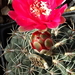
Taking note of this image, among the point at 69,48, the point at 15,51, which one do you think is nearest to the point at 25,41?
the point at 15,51

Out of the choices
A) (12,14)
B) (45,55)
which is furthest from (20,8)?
(45,55)

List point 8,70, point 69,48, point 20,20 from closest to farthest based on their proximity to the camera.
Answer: point 20,20
point 69,48
point 8,70

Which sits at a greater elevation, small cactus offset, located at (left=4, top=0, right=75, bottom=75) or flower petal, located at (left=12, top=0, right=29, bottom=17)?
flower petal, located at (left=12, top=0, right=29, bottom=17)

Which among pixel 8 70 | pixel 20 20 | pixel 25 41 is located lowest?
pixel 8 70

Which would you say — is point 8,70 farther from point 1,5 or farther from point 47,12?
point 1,5

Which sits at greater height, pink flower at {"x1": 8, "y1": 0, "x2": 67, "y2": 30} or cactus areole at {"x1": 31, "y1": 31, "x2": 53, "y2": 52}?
Answer: pink flower at {"x1": 8, "y1": 0, "x2": 67, "y2": 30}

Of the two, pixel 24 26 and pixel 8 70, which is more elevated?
pixel 24 26

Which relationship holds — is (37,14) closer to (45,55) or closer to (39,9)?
(39,9)

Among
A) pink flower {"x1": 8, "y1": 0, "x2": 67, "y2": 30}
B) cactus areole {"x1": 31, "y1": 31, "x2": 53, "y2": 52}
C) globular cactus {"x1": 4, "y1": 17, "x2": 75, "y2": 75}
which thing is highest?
pink flower {"x1": 8, "y1": 0, "x2": 67, "y2": 30}
